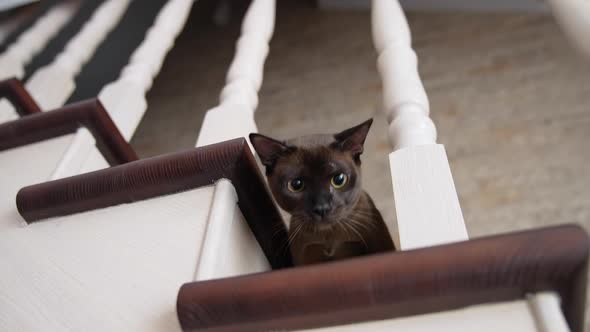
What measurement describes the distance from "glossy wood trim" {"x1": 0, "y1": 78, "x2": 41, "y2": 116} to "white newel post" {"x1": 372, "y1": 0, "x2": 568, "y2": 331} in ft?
2.26

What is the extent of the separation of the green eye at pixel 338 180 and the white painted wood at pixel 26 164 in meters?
0.42

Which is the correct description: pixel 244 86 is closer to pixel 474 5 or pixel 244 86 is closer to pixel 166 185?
pixel 166 185

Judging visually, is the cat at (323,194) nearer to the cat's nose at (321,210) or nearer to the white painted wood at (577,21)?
the cat's nose at (321,210)

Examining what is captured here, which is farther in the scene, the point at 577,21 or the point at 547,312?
the point at 577,21

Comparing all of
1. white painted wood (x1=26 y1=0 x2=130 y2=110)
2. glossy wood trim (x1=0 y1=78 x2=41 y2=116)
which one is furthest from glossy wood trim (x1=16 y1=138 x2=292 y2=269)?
white painted wood (x1=26 y1=0 x2=130 y2=110)

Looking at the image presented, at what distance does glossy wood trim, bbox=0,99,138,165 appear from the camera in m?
0.74

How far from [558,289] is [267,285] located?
0.21 m

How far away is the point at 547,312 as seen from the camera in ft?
1.06

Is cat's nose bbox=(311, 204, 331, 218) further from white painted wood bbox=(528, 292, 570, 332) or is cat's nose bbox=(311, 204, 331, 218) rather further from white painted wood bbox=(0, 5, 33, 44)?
white painted wood bbox=(0, 5, 33, 44)

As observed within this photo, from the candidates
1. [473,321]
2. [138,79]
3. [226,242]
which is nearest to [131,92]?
[138,79]

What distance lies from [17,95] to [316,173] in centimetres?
63

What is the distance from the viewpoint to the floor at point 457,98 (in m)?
1.45

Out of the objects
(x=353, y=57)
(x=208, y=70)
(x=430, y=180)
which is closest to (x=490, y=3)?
(x=353, y=57)

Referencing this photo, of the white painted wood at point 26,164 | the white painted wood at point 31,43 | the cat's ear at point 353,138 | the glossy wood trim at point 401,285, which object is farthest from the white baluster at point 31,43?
the glossy wood trim at point 401,285
